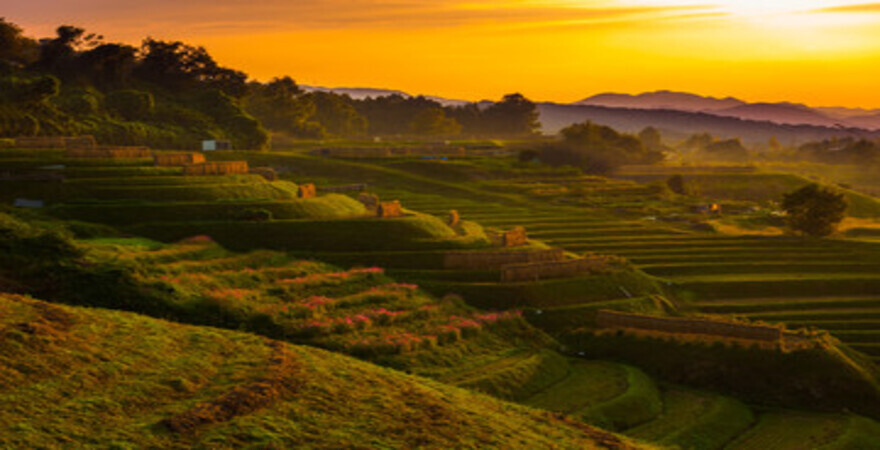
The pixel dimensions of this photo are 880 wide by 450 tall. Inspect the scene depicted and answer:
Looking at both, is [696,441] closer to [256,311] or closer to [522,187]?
[256,311]

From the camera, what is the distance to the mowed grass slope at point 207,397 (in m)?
21.2

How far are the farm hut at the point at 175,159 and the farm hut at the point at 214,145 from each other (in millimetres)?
35276

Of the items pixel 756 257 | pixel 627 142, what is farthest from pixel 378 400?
pixel 627 142

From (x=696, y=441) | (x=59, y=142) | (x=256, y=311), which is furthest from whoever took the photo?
(x=59, y=142)

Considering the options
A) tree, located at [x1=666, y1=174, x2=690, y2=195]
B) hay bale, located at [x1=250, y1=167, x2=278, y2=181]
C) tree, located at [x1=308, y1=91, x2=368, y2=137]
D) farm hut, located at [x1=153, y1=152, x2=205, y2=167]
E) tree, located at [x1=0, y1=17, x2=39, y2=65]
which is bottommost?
tree, located at [x1=666, y1=174, x2=690, y2=195]

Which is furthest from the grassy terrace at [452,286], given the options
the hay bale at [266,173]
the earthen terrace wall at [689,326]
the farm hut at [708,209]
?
the farm hut at [708,209]

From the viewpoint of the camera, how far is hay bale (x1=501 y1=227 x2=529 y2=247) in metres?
63.8

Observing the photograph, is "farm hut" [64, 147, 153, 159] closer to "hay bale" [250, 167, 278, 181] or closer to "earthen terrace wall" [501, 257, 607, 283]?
"hay bale" [250, 167, 278, 181]

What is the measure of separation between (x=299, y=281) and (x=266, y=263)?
427 centimetres

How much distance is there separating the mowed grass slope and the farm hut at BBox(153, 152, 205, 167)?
41.9 m

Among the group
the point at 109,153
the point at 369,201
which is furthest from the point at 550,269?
the point at 109,153

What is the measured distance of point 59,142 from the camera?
2940 inches

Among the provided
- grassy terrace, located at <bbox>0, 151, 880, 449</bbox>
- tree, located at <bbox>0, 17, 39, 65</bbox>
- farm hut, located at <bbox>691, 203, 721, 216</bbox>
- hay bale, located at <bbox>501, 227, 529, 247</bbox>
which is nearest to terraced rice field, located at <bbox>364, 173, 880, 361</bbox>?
grassy terrace, located at <bbox>0, 151, 880, 449</bbox>

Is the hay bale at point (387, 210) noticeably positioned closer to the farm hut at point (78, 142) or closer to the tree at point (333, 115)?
the farm hut at point (78, 142)
